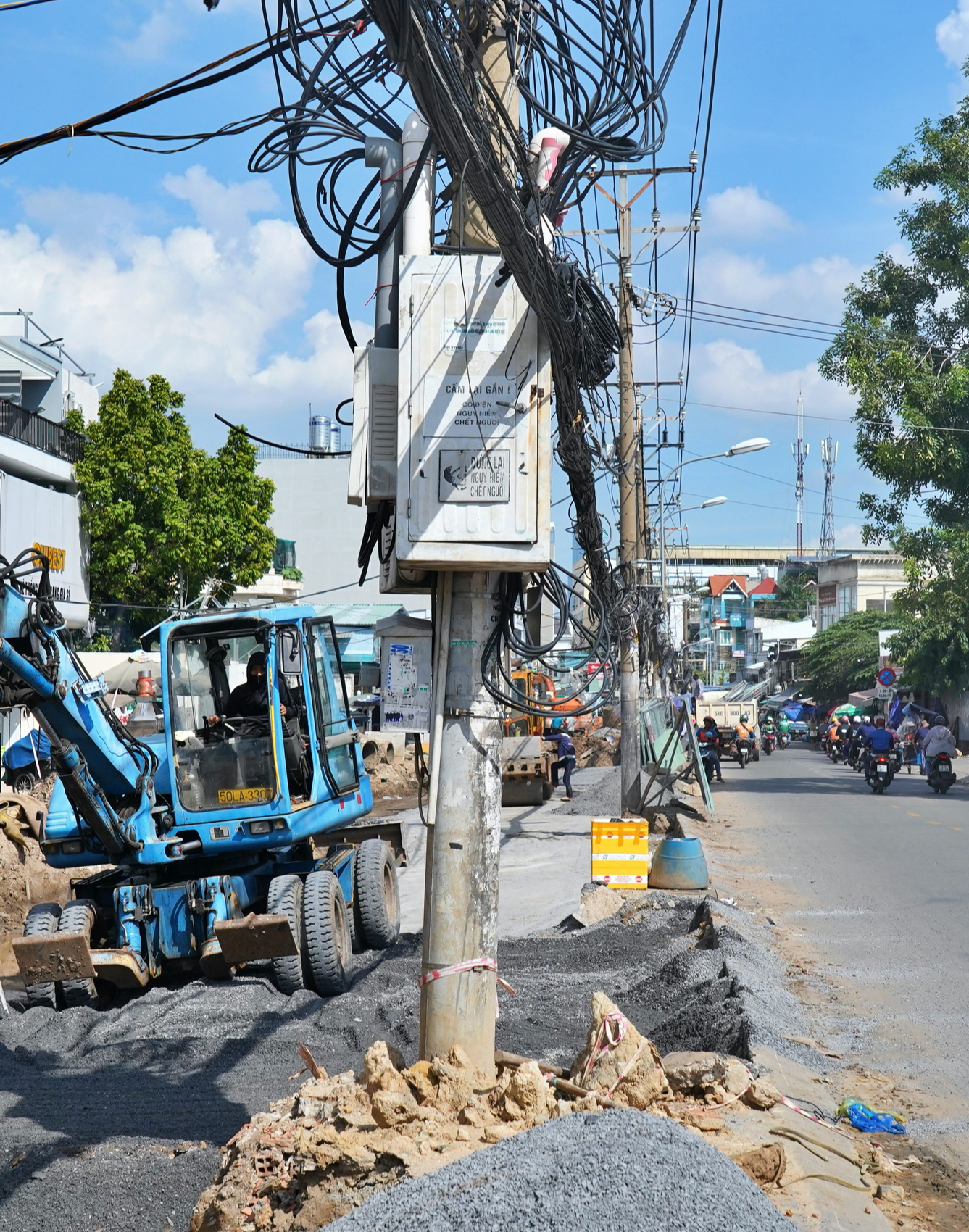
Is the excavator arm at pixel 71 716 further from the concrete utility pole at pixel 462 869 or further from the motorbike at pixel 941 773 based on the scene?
the motorbike at pixel 941 773

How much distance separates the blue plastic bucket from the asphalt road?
644 millimetres

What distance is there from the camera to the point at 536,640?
7.25 m

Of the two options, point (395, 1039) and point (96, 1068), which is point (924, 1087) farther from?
point (96, 1068)

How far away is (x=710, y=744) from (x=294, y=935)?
23.1 m

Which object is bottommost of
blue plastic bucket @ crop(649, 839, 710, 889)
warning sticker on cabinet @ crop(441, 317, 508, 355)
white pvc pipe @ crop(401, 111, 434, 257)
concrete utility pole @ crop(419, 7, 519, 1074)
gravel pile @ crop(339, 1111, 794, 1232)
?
blue plastic bucket @ crop(649, 839, 710, 889)

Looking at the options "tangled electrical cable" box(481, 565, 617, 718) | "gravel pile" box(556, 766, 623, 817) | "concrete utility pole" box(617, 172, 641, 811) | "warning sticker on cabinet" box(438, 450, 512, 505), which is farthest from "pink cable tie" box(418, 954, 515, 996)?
"gravel pile" box(556, 766, 623, 817)

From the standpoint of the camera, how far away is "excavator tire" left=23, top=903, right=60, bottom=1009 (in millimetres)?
10164

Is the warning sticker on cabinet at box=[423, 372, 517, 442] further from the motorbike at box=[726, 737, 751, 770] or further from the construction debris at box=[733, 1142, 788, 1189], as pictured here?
the motorbike at box=[726, 737, 751, 770]

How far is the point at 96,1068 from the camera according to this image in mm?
8336

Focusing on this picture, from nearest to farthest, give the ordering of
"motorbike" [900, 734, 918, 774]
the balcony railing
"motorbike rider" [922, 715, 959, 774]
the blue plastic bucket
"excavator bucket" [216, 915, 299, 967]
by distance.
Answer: "excavator bucket" [216, 915, 299, 967] → the blue plastic bucket → "motorbike rider" [922, 715, 959, 774] → the balcony railing → "motorbike" [900, 734, 918, 774]

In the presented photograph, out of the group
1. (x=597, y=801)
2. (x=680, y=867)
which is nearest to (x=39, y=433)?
(x=597, y=801)

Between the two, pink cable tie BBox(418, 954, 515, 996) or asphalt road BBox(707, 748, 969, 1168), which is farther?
asphalt road BBox(707, 748, 969, 1168)

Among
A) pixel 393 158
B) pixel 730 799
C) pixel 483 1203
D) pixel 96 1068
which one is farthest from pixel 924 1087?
pixel 730 799

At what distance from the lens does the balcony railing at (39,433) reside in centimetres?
3253
